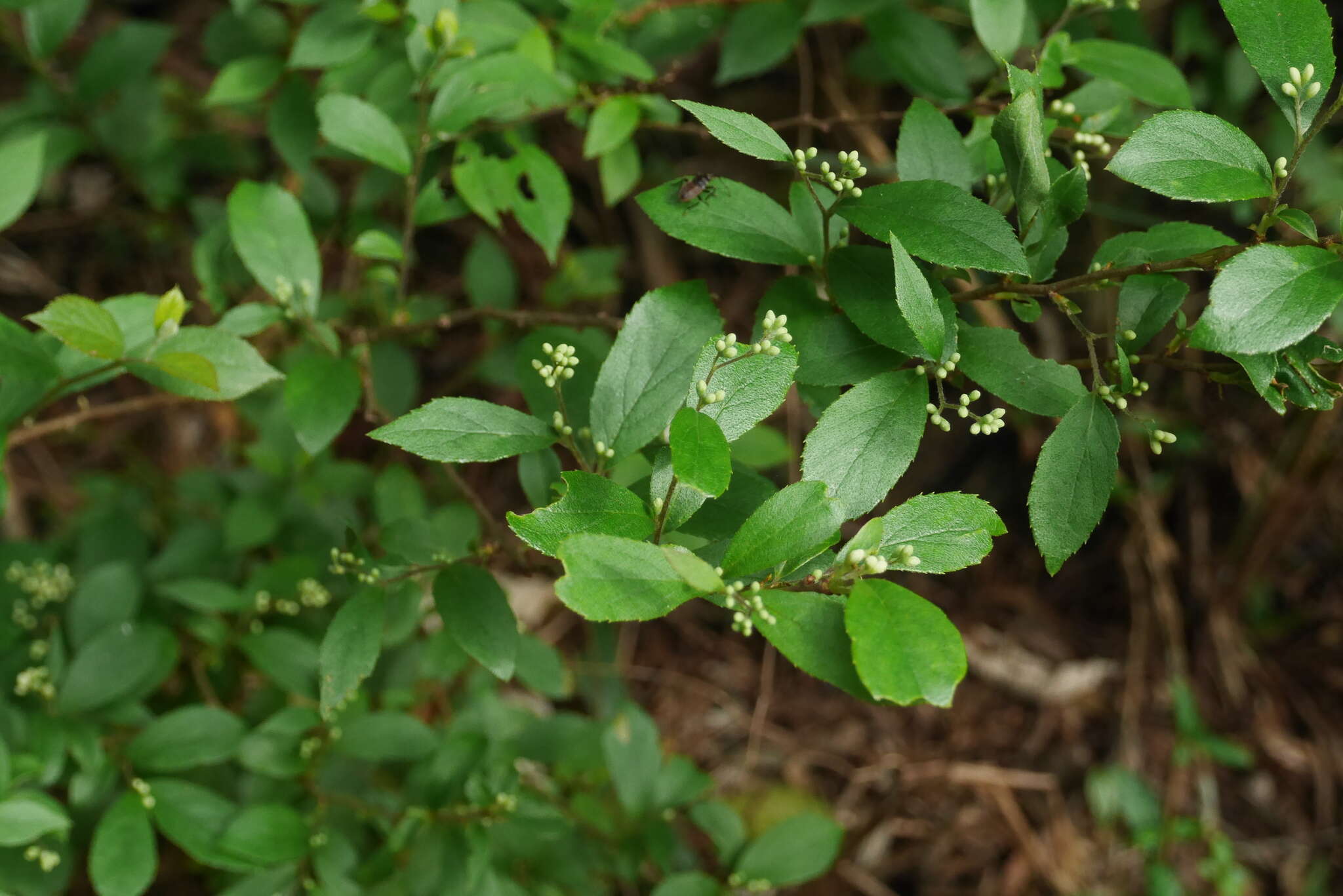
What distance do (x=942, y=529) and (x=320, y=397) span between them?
1100 millimetres

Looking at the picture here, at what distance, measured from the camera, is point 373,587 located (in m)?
1.49

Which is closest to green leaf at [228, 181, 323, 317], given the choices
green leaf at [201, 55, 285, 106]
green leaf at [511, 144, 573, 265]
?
green leaf at [511, 144, 573, 265]

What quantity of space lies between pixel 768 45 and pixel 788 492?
1464 mm

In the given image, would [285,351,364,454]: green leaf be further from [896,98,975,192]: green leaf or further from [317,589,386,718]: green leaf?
[896,98,975,192]: green leaf

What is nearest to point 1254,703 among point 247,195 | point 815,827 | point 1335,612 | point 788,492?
point 1335,612

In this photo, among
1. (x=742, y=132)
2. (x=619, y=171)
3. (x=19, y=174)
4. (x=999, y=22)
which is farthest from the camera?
(x=619, y=171)

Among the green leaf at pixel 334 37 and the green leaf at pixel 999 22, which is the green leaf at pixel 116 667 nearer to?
Result: the green leaf at pixel 334 37

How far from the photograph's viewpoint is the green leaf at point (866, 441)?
1158 millimetres

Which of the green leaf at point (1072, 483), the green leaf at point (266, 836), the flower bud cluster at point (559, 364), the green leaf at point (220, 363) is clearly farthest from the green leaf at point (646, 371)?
the green leaf at point (266, 836)

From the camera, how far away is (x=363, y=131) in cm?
168

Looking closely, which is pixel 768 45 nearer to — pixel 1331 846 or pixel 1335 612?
pixel 1335 612

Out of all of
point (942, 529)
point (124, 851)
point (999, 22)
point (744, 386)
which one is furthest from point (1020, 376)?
point (124, 851)

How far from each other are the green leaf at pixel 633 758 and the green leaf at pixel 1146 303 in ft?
4.61

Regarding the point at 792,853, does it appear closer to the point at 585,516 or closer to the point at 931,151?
the point at 585,516
